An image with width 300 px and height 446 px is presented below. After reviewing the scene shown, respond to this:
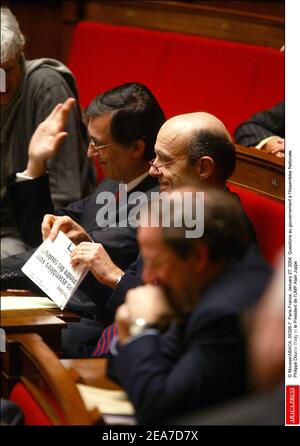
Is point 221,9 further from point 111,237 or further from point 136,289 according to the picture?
point 136,289

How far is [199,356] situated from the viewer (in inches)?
48.5

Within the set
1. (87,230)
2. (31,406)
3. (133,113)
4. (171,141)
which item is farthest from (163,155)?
(31,406)

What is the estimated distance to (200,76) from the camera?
215cm

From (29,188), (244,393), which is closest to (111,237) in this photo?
(29,188)

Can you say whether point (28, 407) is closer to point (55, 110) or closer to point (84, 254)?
point (84, 254)

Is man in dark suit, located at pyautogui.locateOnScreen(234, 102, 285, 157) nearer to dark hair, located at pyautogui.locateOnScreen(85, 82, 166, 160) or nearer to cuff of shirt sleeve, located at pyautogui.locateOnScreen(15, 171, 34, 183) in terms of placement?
dark hair, located at pyautogui.locateOnScreen(85, 82, 166, 160)

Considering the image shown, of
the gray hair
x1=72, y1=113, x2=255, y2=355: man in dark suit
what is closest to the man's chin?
x1=72, y1=113, x2=255, y2=355: man in dark suit

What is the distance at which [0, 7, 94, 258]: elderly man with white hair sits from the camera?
1.82 metres

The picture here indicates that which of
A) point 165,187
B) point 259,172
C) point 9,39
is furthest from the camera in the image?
point 9,39

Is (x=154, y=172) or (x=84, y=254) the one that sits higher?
(x=154, y=172)

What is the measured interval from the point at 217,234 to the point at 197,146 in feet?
0.99

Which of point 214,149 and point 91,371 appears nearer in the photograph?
point 91,371

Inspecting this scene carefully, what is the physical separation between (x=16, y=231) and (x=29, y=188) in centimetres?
11

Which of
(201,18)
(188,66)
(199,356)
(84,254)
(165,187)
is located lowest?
(199,356)
